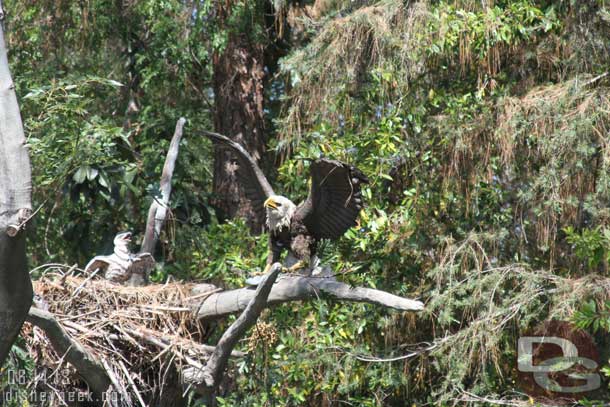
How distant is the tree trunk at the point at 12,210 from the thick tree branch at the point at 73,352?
0.91 meters

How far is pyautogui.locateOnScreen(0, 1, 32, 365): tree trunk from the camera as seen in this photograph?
4035 mm

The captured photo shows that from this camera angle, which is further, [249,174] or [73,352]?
[249,174]

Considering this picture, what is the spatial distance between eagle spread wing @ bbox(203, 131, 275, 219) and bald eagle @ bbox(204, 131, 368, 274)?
0.24 m

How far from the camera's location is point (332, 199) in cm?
578

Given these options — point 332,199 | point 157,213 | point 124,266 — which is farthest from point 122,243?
point 332,199

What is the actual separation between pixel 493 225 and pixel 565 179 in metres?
0.73

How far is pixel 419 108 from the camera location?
765cm

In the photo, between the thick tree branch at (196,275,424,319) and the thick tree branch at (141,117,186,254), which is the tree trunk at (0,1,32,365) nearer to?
the thick tree branch at (196,275,424,319)

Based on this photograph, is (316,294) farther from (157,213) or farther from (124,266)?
(157,213)

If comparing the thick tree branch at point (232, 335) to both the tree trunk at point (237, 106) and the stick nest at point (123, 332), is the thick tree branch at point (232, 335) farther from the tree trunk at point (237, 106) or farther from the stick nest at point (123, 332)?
Answer: the tree trunk at point (237, 106)

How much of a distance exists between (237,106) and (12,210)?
579cm

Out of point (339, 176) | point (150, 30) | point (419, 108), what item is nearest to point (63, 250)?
point (150, 30)

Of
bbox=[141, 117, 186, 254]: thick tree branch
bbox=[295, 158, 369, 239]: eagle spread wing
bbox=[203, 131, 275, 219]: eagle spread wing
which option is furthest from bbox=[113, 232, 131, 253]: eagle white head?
bbox=[295, 158, 369, 239]: eagle spread wing

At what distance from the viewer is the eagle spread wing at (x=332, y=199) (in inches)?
220
